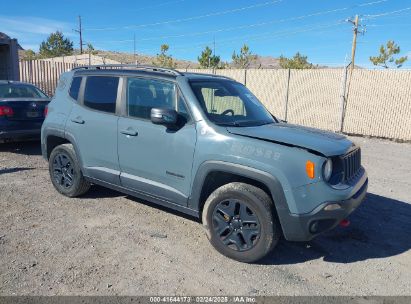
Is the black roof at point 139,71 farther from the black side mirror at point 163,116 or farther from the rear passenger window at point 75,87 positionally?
the black side mirror at point 163,116

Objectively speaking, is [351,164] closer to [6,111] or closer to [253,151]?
[253,151]

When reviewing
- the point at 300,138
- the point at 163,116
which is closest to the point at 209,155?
the point at 163,116

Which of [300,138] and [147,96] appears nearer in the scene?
[300,138]

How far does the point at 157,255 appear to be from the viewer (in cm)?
386

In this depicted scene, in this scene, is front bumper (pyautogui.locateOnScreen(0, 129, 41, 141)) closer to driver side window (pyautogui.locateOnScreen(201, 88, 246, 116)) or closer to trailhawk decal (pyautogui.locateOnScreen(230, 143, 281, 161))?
driver side window (pyautogui.locateOnScreen(201, 88, 246, 116))

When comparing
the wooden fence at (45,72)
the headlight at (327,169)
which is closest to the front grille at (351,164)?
the headlight at (327,169)

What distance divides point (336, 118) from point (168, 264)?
11648 millimetres

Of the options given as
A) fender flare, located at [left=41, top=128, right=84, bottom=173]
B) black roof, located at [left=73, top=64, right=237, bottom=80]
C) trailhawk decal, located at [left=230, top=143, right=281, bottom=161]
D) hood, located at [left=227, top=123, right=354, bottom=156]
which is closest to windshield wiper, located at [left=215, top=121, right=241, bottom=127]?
hood, located at [left=227, top=123, right=354, bottom=156]

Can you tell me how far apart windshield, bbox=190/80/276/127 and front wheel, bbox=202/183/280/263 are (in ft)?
2.69

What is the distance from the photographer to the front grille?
148 inches

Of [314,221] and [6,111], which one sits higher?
[6,111]

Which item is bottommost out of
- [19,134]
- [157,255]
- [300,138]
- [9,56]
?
[157,255]

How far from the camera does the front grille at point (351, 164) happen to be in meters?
3.77

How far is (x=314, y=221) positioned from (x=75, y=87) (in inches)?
145
